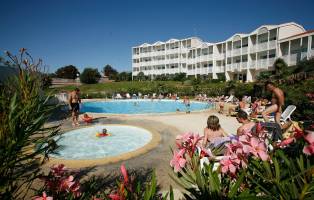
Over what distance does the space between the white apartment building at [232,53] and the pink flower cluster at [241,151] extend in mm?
30627

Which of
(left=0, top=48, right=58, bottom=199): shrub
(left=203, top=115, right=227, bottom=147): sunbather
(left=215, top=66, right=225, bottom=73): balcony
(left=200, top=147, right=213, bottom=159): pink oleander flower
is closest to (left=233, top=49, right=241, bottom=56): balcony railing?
(left=215, top=66, right=225, bottom=73): balcony

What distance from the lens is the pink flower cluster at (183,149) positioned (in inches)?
52.2

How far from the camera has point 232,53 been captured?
1558 inches

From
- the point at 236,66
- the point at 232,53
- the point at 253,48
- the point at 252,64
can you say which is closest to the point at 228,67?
the point at 236,66

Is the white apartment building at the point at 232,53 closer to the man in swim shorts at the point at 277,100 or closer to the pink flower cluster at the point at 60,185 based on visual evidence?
the man in swim shorts at the point at 277,100

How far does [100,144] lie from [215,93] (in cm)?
2140

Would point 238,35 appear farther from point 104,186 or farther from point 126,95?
point 104,186

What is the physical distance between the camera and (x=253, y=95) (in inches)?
813

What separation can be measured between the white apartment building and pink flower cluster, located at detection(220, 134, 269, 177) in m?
30.6

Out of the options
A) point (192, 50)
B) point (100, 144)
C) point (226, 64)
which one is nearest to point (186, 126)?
point (100, 144)

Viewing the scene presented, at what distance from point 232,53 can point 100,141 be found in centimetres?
3737

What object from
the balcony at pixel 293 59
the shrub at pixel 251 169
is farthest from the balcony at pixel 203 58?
the shrub at pixel 251 169

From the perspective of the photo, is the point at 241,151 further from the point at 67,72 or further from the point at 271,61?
the point at 67,72

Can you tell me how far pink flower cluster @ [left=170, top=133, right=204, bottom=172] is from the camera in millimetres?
1325
